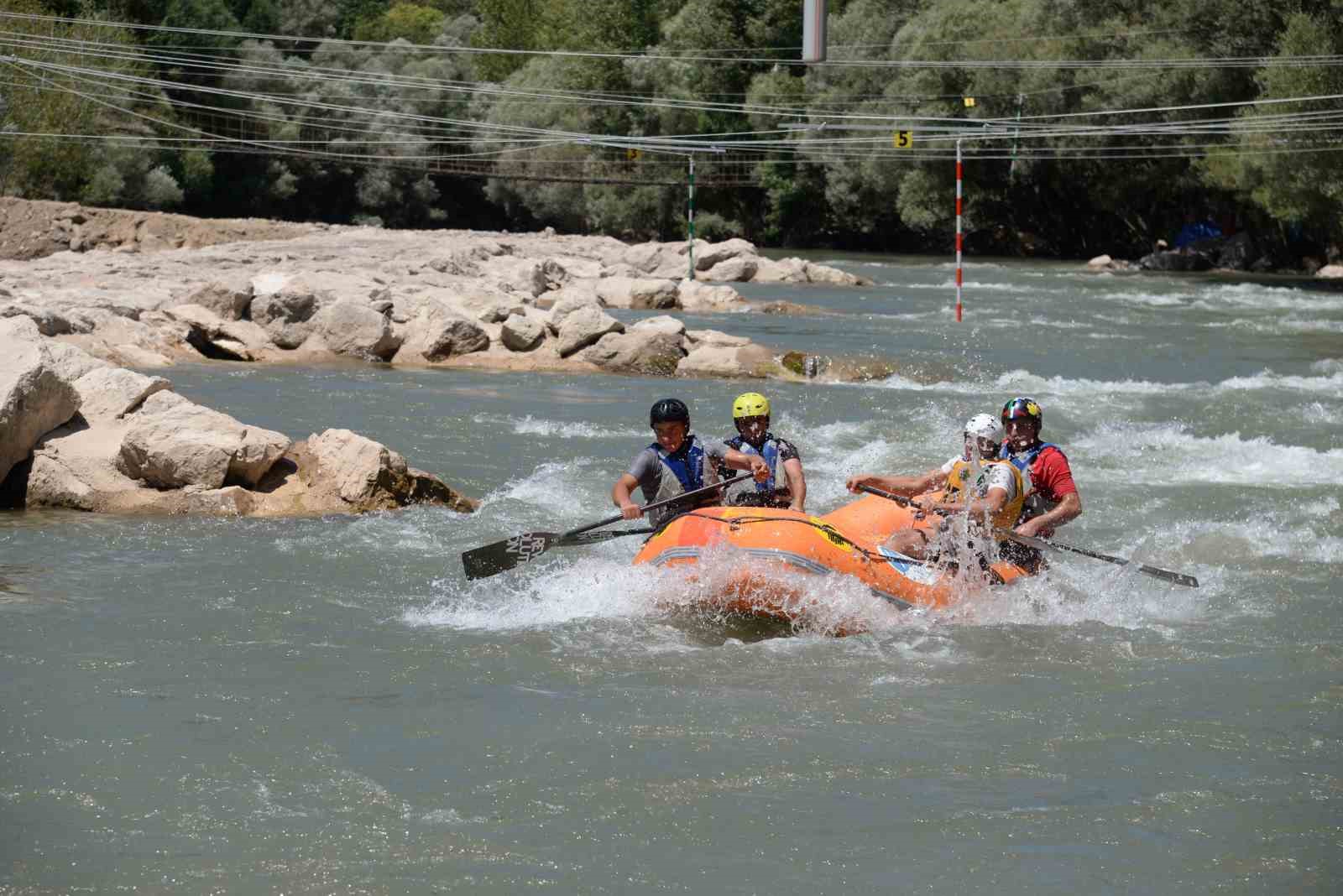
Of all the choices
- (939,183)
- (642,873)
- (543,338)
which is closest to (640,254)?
(939,183)

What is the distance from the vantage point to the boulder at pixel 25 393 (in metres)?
10.4

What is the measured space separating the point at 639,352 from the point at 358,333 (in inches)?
135

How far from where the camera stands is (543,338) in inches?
795

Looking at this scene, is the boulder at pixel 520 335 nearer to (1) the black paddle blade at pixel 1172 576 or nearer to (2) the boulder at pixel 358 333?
(2) the boulder at pixel 358 333

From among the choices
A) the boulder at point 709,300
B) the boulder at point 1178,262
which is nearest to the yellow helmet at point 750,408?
the boulder at point 709,300

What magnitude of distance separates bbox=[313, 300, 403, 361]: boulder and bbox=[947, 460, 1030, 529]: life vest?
12150 millimetres

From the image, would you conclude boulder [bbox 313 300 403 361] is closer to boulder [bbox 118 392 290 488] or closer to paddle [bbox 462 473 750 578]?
boulder [bbox 118 392 290 488]

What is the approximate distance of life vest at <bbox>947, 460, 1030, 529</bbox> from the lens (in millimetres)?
8258

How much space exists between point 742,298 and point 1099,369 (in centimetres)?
1090

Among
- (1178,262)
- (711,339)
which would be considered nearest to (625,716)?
(711,339)

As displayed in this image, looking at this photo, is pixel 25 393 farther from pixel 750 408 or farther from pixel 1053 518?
pixel 1053 518

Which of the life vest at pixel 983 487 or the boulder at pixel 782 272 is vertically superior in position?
the life vest at pixel 983 487

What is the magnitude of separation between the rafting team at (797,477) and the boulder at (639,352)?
33.9 feet

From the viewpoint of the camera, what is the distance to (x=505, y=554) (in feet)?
28.4
